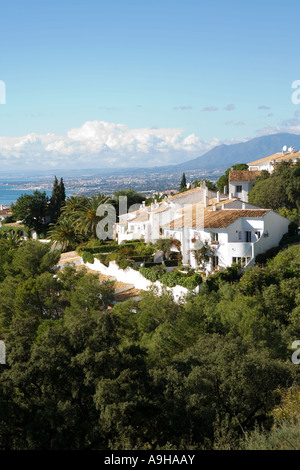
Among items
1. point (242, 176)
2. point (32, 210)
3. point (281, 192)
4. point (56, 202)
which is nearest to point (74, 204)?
point (32, 210)

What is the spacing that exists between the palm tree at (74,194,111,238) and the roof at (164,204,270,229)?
1361cm

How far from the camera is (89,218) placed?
51.0m

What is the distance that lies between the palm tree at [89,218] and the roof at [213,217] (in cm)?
1361

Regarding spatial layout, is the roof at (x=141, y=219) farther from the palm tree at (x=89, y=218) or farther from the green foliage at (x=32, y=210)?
the green foliage at (x=32, y=210)

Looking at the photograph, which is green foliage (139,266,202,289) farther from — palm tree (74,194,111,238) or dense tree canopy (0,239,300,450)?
palm tree (74,194,111,238)

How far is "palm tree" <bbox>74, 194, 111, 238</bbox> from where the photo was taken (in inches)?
2007

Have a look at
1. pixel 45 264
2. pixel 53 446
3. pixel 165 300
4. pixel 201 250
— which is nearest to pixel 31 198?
pixel 45 264

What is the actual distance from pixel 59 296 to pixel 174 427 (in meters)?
21.0

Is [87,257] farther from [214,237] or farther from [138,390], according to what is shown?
[138,390]

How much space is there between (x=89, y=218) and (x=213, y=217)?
60.8ft

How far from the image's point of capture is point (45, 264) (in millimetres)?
37469

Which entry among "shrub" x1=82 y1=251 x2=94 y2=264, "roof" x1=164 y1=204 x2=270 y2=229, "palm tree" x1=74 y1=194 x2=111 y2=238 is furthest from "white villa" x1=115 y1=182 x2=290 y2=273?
"palm tree" x1=74 y1=194 x2=111 y2=238

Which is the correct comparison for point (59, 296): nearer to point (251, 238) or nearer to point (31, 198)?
point (251, 238)

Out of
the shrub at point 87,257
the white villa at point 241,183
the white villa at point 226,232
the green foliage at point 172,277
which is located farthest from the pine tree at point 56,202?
the green foliage at point 172,277
